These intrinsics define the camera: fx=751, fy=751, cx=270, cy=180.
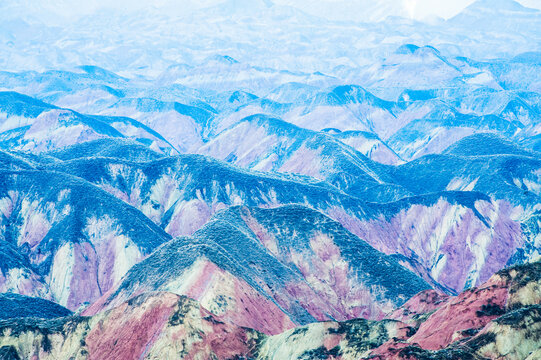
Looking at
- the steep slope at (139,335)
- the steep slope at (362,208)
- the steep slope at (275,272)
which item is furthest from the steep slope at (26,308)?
the steep slope at (362,208)

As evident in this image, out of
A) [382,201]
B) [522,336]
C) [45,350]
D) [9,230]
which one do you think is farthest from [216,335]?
[382,201]

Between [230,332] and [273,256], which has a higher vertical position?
[230,332]

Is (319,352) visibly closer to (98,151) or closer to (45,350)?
(45,350)

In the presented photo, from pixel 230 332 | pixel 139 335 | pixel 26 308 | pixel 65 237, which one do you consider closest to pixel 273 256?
pixel 230 332

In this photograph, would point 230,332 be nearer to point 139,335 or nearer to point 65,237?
point 139,335

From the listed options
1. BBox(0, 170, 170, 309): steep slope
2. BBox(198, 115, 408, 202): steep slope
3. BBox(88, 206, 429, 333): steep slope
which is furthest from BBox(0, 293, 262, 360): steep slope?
BBox(198, 115, 408, 202): steep slope

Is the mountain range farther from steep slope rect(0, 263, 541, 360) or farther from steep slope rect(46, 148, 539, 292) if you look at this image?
steep slope rect(46, 148, 539, 292)

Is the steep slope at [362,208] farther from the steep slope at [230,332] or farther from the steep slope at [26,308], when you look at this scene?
the steep slope at [230,332]
